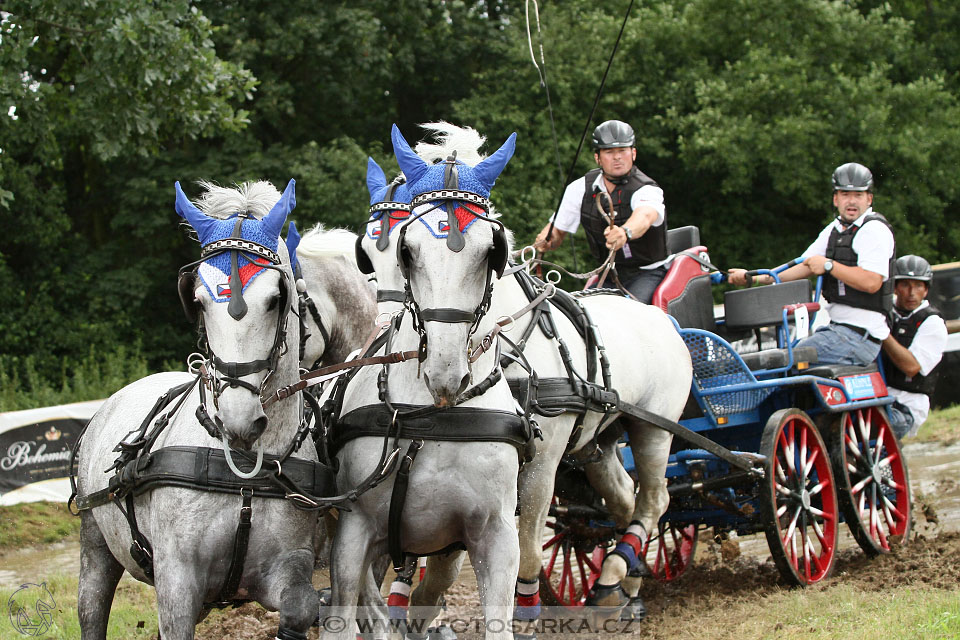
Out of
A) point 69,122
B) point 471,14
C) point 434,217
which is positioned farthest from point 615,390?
point 471,14

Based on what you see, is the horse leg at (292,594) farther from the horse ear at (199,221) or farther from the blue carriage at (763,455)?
the blue carriage at (763,455)

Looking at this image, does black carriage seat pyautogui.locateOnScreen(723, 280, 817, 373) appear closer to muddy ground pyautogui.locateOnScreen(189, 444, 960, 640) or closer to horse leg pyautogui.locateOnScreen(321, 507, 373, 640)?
muddy ground pyautogui.locateOnScreen(189, 444, 960, 640)

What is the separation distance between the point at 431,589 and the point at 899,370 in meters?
4.11

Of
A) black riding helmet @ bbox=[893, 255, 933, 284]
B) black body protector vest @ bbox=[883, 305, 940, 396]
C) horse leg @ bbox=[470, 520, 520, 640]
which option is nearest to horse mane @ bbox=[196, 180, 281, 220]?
horse leg @ bbox=[470, 520, 520, 640]

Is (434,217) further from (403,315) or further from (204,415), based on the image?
(204,415)

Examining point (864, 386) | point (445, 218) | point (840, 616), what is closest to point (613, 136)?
point (864, 386)

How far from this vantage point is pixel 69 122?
41.8 ft

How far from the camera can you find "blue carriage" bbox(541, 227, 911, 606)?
18.5 ft

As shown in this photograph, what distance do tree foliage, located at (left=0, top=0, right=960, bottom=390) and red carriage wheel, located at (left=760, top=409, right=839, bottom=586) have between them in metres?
8.30

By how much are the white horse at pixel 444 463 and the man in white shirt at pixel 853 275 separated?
11.1ft

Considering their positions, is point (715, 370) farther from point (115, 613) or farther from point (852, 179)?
point (115, 613)

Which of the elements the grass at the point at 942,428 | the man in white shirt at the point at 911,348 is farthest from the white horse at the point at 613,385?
the grass at the point at 942,428

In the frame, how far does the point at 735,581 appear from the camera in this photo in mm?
6246

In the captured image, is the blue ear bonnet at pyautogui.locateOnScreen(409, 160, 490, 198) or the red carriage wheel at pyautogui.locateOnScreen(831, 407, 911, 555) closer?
the blue ear bonnet at pyautogui.locateOnScreen(409, 160, 490, 198)
